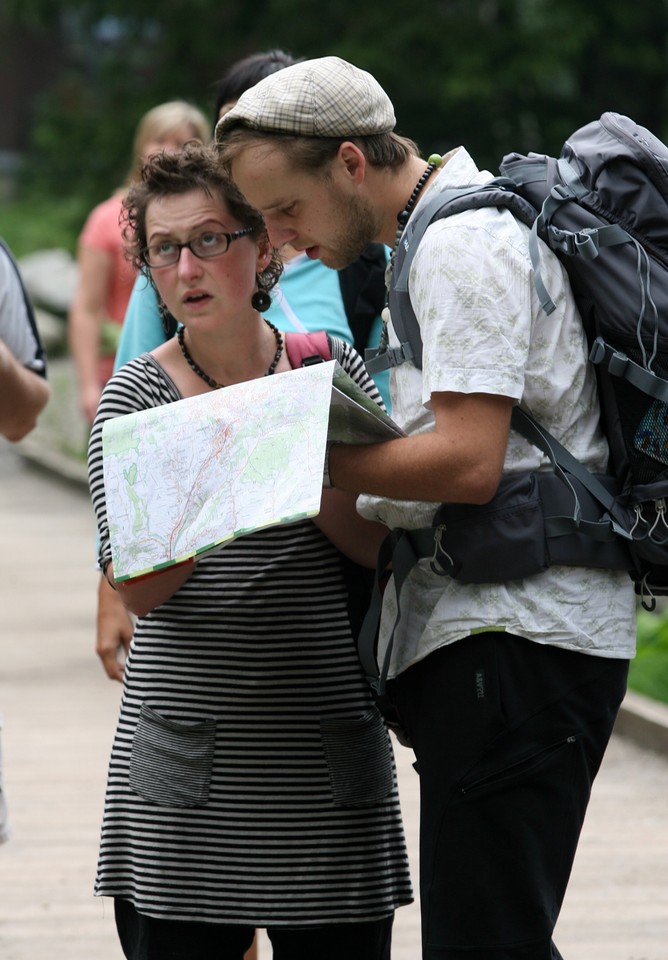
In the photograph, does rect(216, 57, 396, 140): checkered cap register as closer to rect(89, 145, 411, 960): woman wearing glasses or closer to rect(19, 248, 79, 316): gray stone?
rect(89, 145, 411, 960): woman wearing glasses

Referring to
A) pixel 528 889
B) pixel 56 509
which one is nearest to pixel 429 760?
pixel 528 889

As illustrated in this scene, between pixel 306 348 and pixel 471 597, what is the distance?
711 mm

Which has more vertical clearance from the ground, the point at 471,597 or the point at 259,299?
the point at 259,299

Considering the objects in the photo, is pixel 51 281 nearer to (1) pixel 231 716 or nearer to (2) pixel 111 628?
(2) pixel 111 628

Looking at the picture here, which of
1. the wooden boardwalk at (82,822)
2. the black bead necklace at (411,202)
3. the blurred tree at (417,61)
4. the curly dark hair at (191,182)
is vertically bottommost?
the blurred tree at (417,61)

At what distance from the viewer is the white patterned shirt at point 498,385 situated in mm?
2410

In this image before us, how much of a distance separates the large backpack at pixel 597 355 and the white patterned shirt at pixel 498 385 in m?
0.03

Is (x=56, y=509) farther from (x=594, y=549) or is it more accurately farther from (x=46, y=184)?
(x=46, y=184)

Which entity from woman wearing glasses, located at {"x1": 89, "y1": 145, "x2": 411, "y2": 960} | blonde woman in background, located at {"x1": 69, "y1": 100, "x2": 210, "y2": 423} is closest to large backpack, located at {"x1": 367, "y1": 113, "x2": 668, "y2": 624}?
woman wearing glasses, located at {"x1": 89, "y1": 145, "x2": 411, "y2": 960}

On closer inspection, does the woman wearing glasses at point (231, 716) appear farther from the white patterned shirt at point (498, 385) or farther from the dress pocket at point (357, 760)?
the white patterned shirt at point (498, 385)

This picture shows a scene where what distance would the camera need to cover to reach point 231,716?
287 centimetres

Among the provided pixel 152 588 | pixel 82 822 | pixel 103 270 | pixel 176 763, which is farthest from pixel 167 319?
pixel 103 270

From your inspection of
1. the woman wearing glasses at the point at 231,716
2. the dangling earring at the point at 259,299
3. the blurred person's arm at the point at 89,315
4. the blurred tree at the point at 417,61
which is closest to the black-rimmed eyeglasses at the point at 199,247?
the woman wearing glasses at the point at 231,716

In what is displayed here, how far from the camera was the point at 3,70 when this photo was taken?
151 ft
